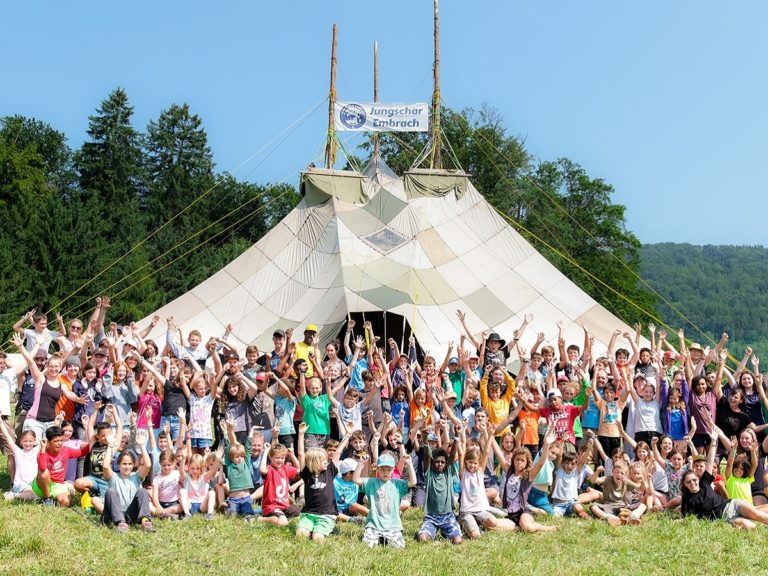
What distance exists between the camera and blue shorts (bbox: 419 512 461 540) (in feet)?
23.4

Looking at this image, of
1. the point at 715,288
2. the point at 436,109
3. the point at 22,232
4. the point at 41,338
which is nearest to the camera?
the point at 41,338

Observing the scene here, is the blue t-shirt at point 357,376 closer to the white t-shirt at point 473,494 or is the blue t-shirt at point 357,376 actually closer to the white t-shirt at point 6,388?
the white t-shirt at point 473,494

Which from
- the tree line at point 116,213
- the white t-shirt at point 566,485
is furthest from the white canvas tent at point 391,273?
the tree line at point 116,213

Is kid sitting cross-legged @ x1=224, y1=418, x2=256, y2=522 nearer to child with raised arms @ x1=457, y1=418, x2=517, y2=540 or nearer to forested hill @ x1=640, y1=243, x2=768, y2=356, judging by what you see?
child with raised arms @ x1=457, y1=418, x2=517, y2=540

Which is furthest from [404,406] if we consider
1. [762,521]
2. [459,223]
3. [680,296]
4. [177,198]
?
[680,296]

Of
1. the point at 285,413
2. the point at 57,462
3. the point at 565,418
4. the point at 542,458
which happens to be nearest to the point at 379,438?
the point at 285,413

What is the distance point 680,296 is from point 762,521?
299ft

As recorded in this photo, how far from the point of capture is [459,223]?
16766mm

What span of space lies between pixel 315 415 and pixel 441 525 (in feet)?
6.32

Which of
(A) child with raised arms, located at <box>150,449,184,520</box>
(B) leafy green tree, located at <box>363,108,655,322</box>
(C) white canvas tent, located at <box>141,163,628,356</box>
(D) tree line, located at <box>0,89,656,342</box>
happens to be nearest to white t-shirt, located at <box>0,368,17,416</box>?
(A) child with raised arms, located at <box>150,449,184,520</box>

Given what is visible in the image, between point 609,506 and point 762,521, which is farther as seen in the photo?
point 609,506

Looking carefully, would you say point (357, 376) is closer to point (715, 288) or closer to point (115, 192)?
point (115, 192)

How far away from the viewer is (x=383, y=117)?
1816 cm

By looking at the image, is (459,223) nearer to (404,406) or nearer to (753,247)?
(404,406)
